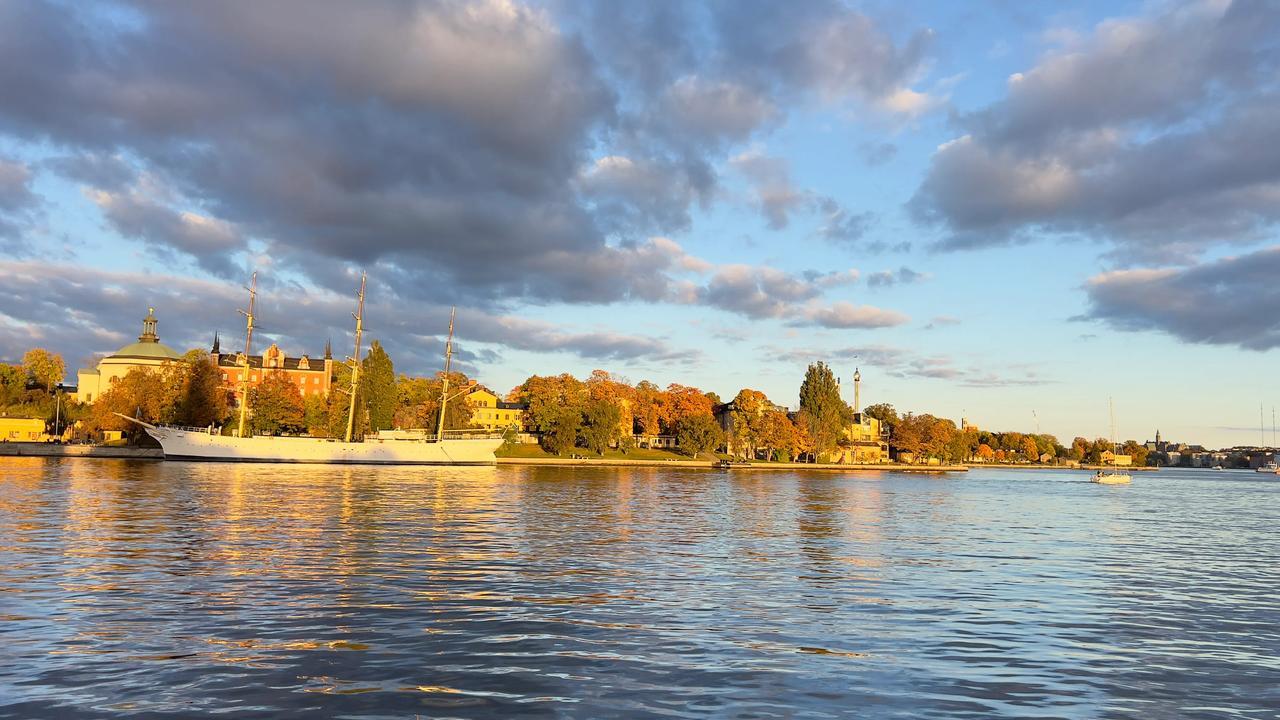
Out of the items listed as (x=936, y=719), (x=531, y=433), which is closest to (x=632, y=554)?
(x=936, y=719)

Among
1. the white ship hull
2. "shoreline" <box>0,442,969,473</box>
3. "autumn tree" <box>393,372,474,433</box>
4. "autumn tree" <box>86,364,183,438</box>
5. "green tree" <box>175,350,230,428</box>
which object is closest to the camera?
the white ship hull

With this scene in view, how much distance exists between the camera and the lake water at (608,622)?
38.5 feet

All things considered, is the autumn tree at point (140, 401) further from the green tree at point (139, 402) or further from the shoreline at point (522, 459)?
the shoreline at point (522, 459)

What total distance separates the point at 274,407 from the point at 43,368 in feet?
190

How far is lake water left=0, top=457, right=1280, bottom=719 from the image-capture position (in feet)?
38.5

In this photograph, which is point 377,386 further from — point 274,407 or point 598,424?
point 598,424

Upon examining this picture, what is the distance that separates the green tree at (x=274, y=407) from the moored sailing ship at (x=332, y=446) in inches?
496

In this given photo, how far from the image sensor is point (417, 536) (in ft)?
107

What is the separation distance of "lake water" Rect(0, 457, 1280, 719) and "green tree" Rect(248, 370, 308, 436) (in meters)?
111

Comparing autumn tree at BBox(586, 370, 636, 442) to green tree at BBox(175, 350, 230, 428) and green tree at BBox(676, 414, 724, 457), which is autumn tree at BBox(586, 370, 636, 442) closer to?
green tree at BBox(676, 414, 724, 457)

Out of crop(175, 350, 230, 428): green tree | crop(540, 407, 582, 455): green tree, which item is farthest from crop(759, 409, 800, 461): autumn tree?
crop(175, 350, 230, 428): green tree

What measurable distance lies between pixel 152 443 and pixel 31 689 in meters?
138

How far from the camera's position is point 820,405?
605ft

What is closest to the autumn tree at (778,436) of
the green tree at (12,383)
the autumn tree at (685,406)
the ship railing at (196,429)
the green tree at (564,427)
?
the autumn tree at (685,406)
